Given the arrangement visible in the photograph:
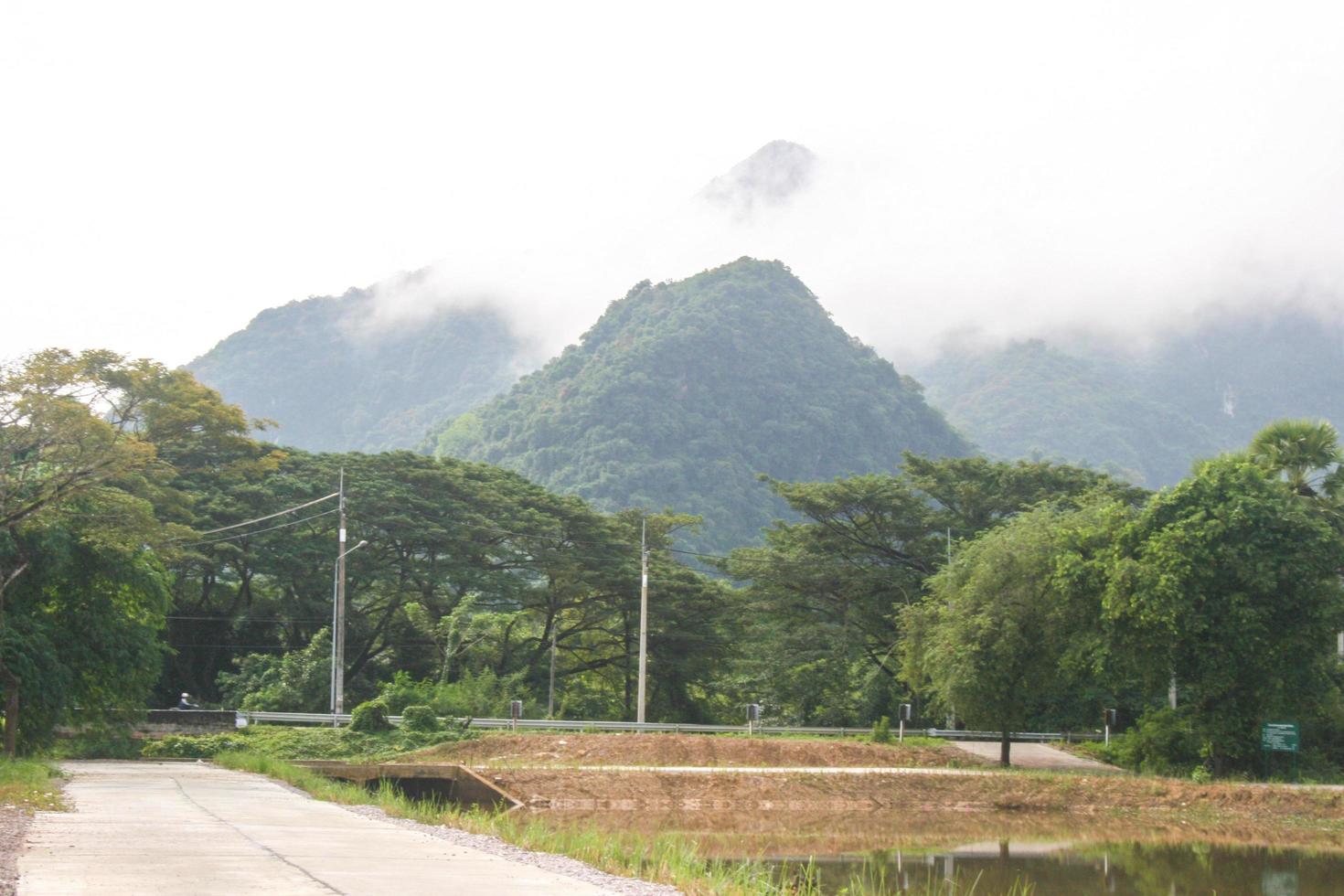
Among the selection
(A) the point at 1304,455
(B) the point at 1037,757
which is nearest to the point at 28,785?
(B) the point at 1037,757

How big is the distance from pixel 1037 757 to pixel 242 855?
1239 inches

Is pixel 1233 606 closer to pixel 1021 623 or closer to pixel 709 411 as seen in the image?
pixel 1021 623

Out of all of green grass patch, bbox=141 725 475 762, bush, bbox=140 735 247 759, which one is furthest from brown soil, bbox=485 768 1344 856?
bush, bbox=140 735 247 759

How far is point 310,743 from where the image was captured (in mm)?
34750

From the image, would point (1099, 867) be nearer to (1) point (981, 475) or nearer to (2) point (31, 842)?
(2) point (31, 842)

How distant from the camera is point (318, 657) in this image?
47.2 metres

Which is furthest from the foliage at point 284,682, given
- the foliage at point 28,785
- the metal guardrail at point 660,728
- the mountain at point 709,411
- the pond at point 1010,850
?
the mountain at point 709,411

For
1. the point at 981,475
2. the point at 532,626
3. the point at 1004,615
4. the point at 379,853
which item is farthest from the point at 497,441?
the point at 379,853

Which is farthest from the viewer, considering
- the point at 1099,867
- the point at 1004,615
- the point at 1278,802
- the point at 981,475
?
the point at 981,475

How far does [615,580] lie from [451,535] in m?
7.40

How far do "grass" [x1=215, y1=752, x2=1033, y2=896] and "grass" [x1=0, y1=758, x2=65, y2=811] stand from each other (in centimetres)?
475

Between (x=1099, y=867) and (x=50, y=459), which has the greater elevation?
(x=50, y=459)

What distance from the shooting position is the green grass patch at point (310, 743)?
34.2 meters

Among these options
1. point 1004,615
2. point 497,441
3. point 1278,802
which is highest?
point 497,441
